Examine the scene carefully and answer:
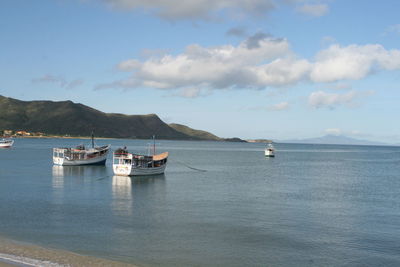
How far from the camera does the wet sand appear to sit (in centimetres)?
2173

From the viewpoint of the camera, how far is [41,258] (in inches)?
901

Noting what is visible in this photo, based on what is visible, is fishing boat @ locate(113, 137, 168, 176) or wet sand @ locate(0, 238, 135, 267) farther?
fishing boat @ locate(113, 137, 168, 176)

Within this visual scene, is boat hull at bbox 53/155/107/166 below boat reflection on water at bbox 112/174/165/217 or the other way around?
the other way around

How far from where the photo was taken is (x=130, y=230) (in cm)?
3200

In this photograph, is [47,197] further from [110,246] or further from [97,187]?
[110,246]

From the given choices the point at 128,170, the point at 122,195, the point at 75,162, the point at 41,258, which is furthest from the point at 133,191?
the point at 75,162

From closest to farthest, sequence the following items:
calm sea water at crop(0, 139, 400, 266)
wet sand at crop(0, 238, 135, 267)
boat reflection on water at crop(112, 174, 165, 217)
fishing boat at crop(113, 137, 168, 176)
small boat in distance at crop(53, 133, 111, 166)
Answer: wet sand at crop(0, 238, 135, 267), calm sea water at crop(0, 139, 400, 266), boat reflection on water at crop(112, 174, 165, 217), fishing boat at crop(113, 137, 168, 176), small boat in distance at crop(53, 133, 111, 166)

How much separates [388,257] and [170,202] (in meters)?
25.5

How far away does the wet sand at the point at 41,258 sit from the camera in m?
21.7

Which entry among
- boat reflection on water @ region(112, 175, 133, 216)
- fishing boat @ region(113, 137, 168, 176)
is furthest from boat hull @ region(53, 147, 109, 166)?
boat reflection on water @ region(112, 175, 133, 216)

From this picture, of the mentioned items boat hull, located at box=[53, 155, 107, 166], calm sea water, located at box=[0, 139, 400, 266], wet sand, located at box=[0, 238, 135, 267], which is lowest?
calm sea water, located at box=[0, 139, 400, 266]

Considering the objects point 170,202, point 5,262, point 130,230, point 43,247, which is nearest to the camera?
point 5,262

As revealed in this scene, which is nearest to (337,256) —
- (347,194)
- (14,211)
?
(14,211)

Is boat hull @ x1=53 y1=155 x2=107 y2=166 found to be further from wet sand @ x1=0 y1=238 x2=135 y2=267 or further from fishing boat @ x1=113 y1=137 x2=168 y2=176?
wet sand @ x1=0 y1=238 x2=135 y2=267
